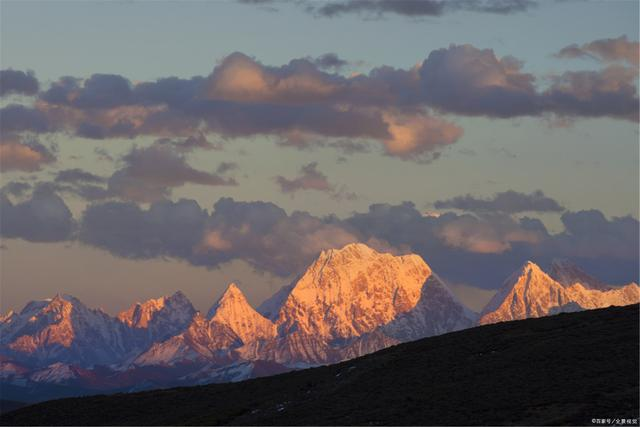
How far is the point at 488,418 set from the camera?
382 ft

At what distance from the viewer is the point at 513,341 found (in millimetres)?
159250

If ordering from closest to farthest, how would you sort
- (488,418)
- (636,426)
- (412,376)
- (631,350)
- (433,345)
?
1. (636,426)
2. (488,418)
3. (631,350)
4. (412,376)
5. (433,345)

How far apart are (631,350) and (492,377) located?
1563 centimetres

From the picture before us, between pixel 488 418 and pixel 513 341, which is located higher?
pixel 513 341

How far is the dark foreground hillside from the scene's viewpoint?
11981 centimetres

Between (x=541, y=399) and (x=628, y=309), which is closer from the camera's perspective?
(x=541, y=399)

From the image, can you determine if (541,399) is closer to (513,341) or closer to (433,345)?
(513,341)

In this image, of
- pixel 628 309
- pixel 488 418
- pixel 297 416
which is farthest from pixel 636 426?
pixel 628 309

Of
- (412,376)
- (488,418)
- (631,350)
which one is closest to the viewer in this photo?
(488,418)

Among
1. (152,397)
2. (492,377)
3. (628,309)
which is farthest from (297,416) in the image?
(628,309)

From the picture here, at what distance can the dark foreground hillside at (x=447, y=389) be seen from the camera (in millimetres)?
119812

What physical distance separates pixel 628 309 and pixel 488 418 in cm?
5776

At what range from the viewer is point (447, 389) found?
13600 cm

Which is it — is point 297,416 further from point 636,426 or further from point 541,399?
point 636,426
